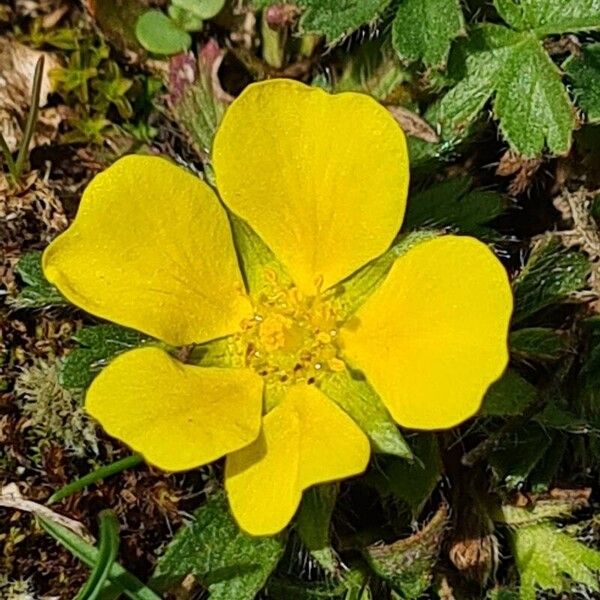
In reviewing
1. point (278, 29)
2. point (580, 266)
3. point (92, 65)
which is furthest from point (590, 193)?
point (92, 65)

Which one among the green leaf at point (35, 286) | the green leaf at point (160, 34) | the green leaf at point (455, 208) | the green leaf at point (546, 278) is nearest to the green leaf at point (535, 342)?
the green leaf at point (546, 278)

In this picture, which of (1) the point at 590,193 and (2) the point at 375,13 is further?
(1) the point at 590,193

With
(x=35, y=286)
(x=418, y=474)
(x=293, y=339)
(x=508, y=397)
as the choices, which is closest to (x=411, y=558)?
(x=418, y=474)

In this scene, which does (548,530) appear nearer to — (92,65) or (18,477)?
(18,477)

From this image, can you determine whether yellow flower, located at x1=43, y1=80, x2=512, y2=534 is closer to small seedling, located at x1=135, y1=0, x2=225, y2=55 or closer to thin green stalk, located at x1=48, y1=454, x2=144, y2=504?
thin green stalk, located at x1=48, y1=454, x2=144, y2=504

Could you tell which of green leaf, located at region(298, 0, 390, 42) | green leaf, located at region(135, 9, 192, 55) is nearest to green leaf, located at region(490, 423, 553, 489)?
green leaf, located at region(298, 0, 390, 42)

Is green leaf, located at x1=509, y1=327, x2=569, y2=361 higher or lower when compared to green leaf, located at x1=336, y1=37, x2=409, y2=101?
lower

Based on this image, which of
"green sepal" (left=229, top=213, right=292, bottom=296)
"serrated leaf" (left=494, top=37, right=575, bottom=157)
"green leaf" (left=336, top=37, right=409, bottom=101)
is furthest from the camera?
"green leaf" (left=336, top=37, right=409, bottom=101)
